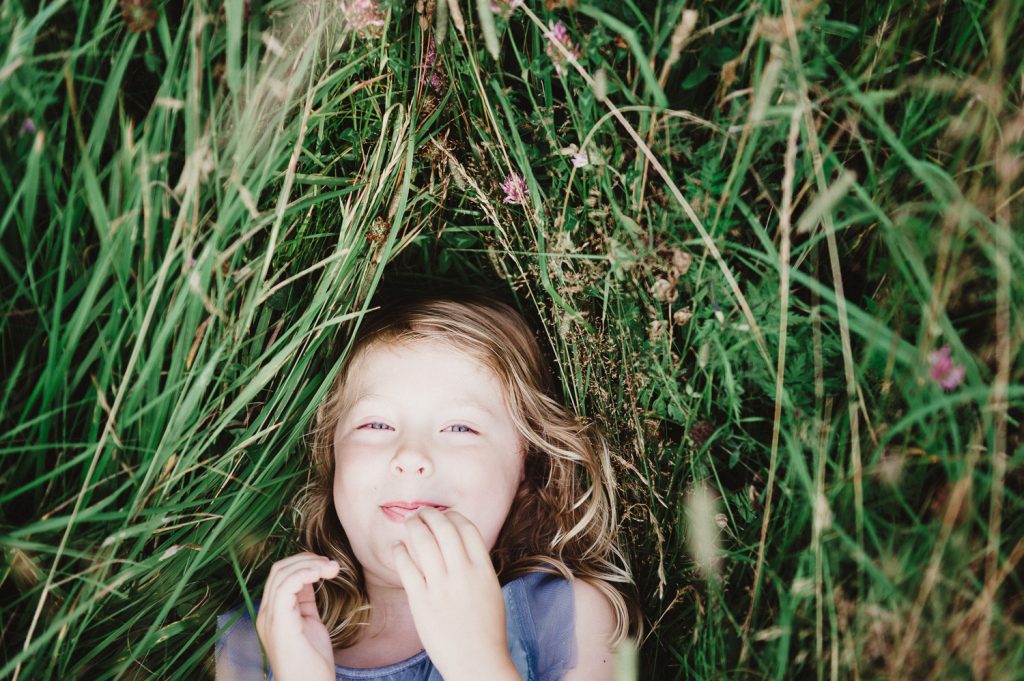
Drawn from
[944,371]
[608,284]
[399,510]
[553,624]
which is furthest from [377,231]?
[944,371]

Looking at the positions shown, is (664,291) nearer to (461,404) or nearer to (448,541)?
(461,404)

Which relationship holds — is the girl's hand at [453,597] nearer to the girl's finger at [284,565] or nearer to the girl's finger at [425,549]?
the girl's finger at [425,549]

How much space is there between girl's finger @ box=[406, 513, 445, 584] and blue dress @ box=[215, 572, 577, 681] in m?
0.34

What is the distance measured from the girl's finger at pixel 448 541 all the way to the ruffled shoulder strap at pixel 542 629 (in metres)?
0.35

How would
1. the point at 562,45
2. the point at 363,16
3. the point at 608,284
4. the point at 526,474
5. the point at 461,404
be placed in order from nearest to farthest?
1. the point at 562,45
2. the point at 363,16
3. the point at 608,284
4. the point at 461,404
5. the point at 526,474

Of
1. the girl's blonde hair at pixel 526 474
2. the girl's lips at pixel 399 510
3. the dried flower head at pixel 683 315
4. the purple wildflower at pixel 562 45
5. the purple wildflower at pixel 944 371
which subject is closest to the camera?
the purple wildflower at pixel 944 371

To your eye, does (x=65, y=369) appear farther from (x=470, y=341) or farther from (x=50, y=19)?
(x=470, y=341)

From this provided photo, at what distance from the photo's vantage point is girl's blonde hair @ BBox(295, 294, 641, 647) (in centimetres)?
194

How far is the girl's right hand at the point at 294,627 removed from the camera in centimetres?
169

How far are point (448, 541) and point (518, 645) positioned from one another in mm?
462

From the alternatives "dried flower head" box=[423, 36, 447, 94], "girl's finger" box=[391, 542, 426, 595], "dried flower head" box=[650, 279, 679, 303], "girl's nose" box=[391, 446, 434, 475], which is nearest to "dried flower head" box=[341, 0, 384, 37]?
"dried flower head" box=[423, 36, 447, 94]

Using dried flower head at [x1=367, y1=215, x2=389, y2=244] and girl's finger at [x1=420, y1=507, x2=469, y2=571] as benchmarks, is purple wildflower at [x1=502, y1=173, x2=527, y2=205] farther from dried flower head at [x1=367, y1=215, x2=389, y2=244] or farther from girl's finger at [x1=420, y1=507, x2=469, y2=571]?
girl's finger at [x1=420, y1=507, x2=469, y2=571]

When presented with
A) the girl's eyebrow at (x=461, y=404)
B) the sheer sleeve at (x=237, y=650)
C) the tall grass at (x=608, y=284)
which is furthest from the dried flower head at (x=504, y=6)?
the sheer sleeve at (x=237, y=650)

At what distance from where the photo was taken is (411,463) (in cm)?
166
